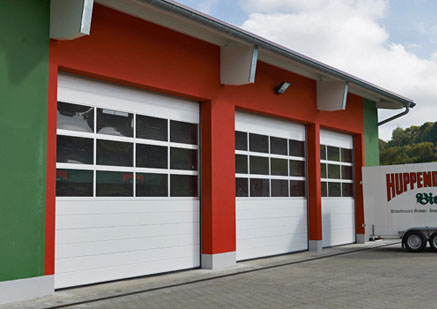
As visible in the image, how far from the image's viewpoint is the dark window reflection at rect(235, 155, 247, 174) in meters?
11.7

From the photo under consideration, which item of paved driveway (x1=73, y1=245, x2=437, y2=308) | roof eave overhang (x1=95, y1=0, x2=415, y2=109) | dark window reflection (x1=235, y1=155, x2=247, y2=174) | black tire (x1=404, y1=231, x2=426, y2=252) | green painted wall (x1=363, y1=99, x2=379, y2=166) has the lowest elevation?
paved driveway (x1=73, y1=245, x2=437, y2=308)

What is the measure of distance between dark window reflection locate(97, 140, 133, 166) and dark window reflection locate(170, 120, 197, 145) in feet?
3.89

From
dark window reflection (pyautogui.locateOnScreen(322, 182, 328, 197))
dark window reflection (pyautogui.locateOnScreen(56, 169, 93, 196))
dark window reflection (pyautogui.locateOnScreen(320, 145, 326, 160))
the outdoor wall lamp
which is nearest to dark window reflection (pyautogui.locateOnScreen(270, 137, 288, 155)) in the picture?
the outdoor wall lamp

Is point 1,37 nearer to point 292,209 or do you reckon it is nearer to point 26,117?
point 26,117

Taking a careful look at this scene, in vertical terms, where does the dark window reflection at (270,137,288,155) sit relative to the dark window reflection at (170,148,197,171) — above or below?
above

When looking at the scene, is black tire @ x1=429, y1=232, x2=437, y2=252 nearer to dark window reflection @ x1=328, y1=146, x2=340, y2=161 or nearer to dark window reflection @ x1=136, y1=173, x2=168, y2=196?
dark window reflection @ x1=328, y1=146, x2=340, y2=161

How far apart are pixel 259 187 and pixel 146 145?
3741mm

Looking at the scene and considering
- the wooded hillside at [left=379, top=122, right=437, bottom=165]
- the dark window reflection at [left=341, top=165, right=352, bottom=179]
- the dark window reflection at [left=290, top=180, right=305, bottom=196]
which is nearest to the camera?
the dark window reflection at [left=290, top=180, right=305, bottom=196]

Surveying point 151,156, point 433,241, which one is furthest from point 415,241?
point 151,156

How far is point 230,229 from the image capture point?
11.0 meters

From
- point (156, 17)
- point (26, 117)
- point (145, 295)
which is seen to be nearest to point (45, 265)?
point (145, 295)

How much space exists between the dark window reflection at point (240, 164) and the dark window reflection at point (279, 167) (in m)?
1.13

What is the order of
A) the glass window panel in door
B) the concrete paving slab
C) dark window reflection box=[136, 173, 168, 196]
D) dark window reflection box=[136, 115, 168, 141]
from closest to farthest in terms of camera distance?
the concrete paving slab
dark window reflection box=[136, 173, 168, 196]
dark window reflection box=[136, 115, 168, 141]
the glass window panel in door

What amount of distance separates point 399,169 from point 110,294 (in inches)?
359
